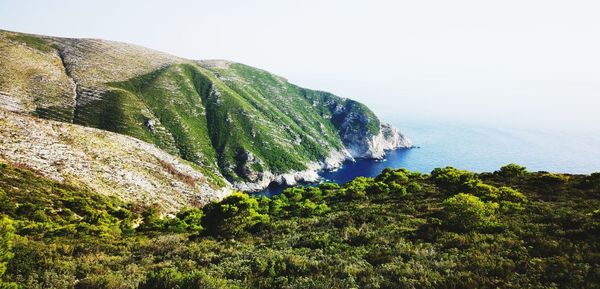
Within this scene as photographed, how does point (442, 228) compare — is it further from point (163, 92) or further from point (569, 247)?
point (163, 92)

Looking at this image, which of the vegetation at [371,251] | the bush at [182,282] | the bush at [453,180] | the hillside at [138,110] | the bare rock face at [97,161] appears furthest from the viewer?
the hillside at [138,110]

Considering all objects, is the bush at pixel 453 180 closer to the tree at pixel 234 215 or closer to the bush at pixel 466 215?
the bush at pixel 466 215

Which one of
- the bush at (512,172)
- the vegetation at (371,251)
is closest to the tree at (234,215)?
the vegetation at (371,251)

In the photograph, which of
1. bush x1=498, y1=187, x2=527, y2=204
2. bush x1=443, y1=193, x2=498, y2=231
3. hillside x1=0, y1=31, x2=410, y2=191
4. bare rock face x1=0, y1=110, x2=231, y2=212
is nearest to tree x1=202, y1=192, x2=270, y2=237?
bush x1=443, y1=193, x2=498, y2=231

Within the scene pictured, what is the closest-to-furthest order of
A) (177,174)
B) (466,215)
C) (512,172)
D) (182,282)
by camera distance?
(182,282)
(466,215)
(512,172)
(177,174)

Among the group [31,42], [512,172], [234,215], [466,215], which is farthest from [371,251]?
[31,42]

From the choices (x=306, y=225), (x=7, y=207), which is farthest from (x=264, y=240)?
(x=7, y=207)

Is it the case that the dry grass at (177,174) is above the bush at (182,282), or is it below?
below

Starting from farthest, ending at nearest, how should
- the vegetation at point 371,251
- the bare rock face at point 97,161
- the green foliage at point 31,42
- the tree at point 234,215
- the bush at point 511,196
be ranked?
the green foliage at point 31,42 → the bare rock face at point 97,161 → the tree at point 234,215 → the bush at point 511,196 → the vegetation at point 371,251

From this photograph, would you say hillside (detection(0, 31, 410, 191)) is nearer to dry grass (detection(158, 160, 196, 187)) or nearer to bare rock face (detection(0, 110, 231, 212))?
dry grass (detection(158, 160, 196, 187))

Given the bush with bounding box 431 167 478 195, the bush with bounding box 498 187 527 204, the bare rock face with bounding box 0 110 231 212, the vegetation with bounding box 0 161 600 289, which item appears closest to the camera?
the vegetation with bounding box 0 161 600 289

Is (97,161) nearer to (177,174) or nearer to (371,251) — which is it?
(177,174)
